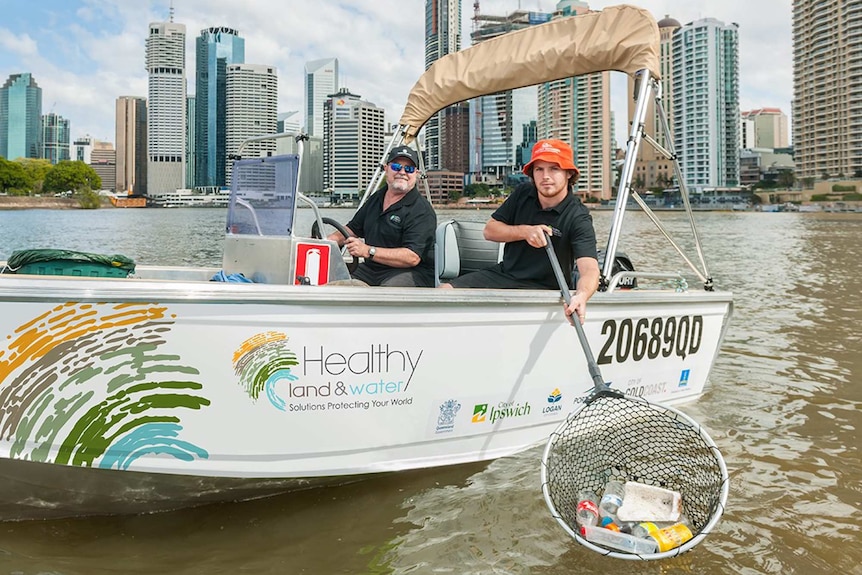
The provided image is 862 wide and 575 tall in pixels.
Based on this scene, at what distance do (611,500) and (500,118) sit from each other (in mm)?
4919

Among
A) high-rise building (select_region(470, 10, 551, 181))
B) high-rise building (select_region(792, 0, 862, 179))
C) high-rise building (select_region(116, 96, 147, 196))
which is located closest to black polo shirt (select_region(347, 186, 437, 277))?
high-rise building (select_region(470, 10, 551, 181))

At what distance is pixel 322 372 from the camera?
337cm

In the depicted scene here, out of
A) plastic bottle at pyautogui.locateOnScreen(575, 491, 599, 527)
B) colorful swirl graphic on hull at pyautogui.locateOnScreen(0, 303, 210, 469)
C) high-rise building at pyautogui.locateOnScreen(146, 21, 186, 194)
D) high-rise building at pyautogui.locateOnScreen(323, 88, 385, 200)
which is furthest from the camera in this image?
high-rise building at pyautogui.locateOnScreen(146, 21, 186, 194)

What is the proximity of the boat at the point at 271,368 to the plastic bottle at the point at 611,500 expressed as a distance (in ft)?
2.36

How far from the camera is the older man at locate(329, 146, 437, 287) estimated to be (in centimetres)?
489

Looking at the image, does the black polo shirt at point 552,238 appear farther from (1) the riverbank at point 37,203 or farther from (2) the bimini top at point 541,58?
(1) the riverbank at point 37,203

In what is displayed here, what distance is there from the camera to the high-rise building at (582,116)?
741 centimetres

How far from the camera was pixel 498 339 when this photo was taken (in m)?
3.88

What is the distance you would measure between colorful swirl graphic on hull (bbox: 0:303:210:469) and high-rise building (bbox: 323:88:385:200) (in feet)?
10.1

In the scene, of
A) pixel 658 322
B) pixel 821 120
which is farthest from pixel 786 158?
pixel 658 322

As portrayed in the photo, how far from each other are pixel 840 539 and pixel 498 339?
203 centimetres

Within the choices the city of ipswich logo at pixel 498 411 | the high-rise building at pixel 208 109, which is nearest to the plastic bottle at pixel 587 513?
the city of ipswich logo at pixel 498 411

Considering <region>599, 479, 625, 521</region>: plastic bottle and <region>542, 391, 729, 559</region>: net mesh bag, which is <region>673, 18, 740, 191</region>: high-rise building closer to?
<region>542, 391, 729, 559</region>: net mesh bag

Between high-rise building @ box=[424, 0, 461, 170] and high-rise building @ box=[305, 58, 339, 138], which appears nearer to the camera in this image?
high-rise building @ box=[424, 0, 461, 170]
